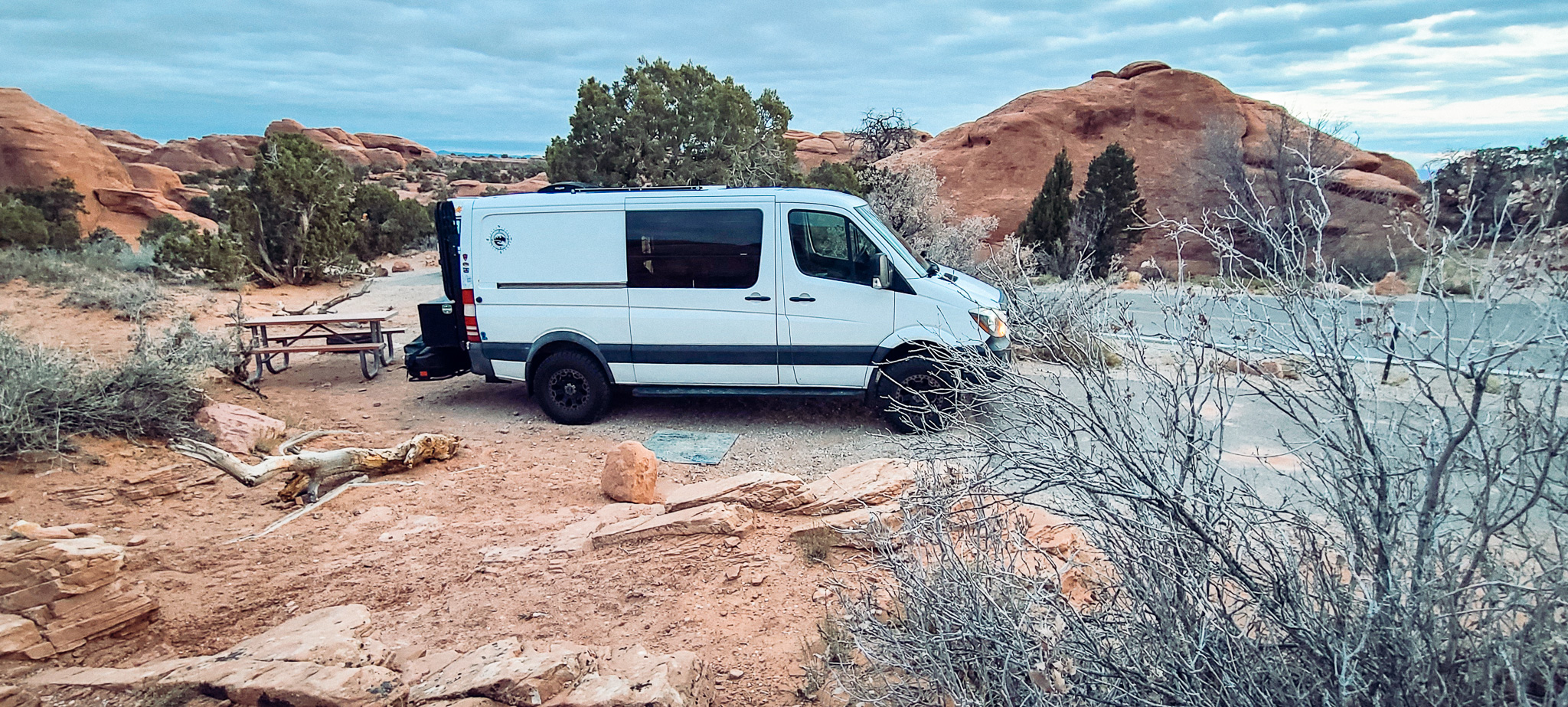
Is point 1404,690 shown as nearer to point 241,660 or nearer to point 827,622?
point 827,622

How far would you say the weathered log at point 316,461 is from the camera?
15.9ft

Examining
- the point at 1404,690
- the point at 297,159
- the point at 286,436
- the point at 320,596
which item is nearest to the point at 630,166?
the point at 297,159

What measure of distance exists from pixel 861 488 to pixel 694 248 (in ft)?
10.3

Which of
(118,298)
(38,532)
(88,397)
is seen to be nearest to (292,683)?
(38,532)

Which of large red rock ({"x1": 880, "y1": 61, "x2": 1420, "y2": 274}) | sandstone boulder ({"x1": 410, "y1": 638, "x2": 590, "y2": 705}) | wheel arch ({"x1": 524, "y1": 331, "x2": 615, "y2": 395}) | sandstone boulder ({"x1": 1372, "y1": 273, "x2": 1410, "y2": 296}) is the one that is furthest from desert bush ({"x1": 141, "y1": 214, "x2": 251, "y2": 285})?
sandstone boulder ({"x1": 1372, "y1": 273, "x2": 1410, "y2": 296})

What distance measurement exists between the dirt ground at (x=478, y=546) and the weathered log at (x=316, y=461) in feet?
0.59

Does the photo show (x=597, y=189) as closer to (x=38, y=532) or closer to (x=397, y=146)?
(x=38, y=532)

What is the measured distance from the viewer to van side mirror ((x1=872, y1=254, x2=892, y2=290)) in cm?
641

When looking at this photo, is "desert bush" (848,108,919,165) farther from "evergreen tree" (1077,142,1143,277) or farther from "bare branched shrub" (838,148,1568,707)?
"bare branched shrub" (838,148,1568,707)

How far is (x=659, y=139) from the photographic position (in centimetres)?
1723

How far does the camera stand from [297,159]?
56.1 ft

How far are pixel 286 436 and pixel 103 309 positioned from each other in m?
8.27

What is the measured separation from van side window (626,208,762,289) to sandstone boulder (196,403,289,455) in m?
3.31

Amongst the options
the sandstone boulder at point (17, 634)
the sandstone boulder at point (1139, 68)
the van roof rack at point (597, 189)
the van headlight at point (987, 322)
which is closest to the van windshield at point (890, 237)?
the van headlight at point (987, 322)
